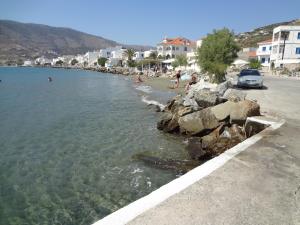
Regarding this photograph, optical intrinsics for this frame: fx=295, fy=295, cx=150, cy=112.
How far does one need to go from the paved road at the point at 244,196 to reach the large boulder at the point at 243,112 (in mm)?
4552

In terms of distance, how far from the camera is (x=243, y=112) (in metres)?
12.2

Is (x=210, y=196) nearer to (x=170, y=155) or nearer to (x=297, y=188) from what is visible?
(x=297, y=188)

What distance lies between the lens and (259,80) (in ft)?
76.9

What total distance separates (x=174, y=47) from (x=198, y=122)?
10147 cm

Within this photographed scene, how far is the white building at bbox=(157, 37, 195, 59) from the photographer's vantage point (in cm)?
11181

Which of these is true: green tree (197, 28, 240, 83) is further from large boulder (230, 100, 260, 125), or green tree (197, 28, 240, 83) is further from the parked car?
large boulder (230, 100, 260, 125)

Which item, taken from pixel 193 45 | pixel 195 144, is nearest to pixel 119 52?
pixel 193 45

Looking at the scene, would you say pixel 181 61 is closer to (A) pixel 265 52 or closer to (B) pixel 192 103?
(A) pixel 265 52

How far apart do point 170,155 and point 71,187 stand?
4.14m

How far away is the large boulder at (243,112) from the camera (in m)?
12.0

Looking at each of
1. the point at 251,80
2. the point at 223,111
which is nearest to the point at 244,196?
the point at 223,111

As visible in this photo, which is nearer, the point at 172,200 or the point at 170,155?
the point at 172,200

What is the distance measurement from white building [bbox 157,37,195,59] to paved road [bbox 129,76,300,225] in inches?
4148

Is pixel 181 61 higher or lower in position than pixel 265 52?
lower
